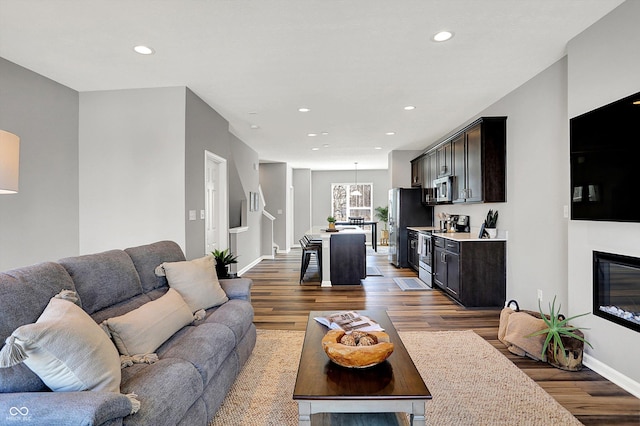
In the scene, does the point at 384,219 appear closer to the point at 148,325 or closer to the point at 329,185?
the point at 329,185

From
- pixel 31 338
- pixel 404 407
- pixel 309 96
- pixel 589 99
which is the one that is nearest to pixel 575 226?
pixel 589 99

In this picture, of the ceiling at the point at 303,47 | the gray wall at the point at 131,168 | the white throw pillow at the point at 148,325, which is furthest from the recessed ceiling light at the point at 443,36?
the white throw pillow at the point at 148,325

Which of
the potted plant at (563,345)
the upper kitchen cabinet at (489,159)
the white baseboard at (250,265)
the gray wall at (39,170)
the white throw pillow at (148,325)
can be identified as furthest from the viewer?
the white baseboard at (250,265)

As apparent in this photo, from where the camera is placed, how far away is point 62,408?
1.13 m

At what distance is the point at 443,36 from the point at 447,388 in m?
2.69

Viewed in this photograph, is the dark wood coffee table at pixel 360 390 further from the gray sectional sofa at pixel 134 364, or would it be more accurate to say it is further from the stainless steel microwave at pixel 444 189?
the stainless steel microwave at pixel 444 189

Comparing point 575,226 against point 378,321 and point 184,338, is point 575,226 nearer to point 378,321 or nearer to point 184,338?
point 378,321

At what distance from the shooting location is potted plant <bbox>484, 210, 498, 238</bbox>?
14.0 feet

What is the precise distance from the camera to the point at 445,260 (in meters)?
4.74

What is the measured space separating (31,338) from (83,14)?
2297 millimetres

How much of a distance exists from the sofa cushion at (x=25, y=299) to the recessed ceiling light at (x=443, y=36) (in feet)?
9.95

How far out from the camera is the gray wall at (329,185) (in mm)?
11656

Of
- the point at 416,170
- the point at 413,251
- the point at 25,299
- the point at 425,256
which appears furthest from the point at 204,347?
the point at 416,170

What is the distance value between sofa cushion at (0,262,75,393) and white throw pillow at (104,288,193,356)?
34 centimetres
